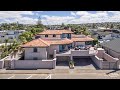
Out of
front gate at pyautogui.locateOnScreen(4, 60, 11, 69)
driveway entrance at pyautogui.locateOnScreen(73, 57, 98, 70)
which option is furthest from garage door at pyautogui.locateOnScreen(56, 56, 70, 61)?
front gate at pyautogui.locateOnScreen(4, 60, 11, 69)

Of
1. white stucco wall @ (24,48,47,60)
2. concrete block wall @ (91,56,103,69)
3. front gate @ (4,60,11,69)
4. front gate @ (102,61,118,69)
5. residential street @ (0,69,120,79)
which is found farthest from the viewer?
white stucco wall @ (24,48,47,60)

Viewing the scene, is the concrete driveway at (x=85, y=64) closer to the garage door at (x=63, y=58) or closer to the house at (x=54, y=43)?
the garage door at (x=63, y=58)

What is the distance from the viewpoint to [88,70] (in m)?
19.0

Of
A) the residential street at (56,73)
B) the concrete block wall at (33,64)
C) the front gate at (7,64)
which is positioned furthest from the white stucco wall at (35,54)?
the residential street at (56,73)

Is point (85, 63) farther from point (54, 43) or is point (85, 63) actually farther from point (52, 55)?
point (54, 43)

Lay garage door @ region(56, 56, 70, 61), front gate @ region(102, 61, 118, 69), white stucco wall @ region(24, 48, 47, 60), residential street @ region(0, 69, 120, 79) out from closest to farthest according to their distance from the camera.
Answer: residential street @ region(0, 69, 120, 79), front gate @ region(102, 61, 118, 69), white stucco wall @ region(24, 48, 47, 60), garage door @ region(56, 56, 70, 61)

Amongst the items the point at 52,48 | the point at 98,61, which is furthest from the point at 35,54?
the point at 98,61

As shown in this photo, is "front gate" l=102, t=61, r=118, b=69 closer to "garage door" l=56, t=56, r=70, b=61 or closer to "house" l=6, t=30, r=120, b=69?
"house" l=6, t=30, r=120, b=69

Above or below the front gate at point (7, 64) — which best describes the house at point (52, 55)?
above
